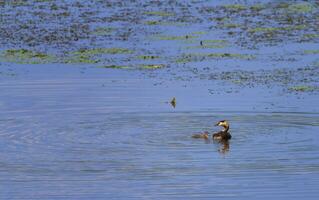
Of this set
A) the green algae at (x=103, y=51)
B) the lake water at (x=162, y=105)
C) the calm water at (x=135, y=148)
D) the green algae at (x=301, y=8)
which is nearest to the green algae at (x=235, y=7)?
the lake water at (x=162, y=105)

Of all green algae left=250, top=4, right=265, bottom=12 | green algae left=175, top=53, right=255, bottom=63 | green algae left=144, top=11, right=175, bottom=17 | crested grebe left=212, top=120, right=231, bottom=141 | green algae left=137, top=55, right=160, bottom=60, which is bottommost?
crested grebe left=212, top=120, right=231, bottom=141

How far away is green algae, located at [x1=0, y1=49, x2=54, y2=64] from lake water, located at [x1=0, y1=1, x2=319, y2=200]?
83 mm

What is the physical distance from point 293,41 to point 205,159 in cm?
1059

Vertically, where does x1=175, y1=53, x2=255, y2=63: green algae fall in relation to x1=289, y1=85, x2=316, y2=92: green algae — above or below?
above

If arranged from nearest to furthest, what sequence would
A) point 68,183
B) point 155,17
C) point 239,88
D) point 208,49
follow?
point 68,183, point 239,88, point 208,49, point 155,17

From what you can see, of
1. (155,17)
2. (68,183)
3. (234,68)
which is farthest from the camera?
(155,17)

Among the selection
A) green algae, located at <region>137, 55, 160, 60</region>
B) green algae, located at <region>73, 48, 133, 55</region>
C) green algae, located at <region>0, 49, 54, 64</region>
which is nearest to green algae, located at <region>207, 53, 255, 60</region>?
green algae, located at <region>137, 55, 160, 60</region>

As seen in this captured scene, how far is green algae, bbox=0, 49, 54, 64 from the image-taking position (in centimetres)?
2511

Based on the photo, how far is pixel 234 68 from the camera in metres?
24.0

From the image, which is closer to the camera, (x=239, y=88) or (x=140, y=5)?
(x=239, y=88)

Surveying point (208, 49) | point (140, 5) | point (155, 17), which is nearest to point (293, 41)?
point (208, 49)

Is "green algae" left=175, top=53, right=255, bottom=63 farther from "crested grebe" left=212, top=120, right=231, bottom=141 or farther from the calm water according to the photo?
"crested grebe" left=212, top=120, right=231, bottom=141

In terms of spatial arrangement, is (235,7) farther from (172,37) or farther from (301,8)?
(172,37)

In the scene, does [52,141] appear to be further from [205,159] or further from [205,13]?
[205,13]
